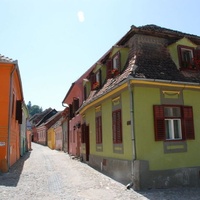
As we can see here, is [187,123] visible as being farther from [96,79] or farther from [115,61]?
[96,79]

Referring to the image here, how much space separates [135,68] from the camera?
9.08 meters

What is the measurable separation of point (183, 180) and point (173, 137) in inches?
62.8

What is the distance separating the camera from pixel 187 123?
939 centimetres

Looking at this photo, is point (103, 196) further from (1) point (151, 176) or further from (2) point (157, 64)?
(2) point (157, 64)

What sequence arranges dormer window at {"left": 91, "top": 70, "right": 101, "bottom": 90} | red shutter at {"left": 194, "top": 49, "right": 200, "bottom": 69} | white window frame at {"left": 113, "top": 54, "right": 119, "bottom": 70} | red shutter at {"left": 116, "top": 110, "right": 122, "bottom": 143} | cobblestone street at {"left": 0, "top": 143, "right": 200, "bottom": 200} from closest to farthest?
cobblestone street at {"left": 0, "top": 143, "right": 200, "bottom": 200}, red shutter at {"left": 116, "top": 110, "right": 122, "bottom": 143}, red shutter at {"left": 194, "top": 49, "right": 200, "bottom": 69}, white window frame at {"left": 113, "top": 54, "right": 119, "bottom": 70}, dormer window at {"left": 91, "top": 70, "right": 101, "bottom": 90}

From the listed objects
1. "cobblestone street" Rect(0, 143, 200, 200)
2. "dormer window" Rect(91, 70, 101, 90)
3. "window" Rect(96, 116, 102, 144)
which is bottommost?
"cobblestone street" Rect(0, 143, 200, 200)

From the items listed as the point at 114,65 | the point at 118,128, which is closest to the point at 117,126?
the point at 118,128

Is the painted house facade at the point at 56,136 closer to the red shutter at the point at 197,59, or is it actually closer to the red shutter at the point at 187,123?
the red shutter at the point at 197,59

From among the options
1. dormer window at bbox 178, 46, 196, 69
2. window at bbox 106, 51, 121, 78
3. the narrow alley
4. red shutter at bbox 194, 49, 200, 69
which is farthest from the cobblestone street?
red shutter at bbox 194, 49, 200, 69

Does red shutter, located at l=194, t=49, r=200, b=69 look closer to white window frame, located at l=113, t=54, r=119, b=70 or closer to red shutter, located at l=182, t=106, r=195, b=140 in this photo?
red shutter, located at l=182, t=106, r=195, b=140

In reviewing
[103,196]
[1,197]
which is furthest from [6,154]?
[103,196]

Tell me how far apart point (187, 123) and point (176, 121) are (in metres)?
0.43

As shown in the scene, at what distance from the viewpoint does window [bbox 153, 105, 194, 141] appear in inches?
352

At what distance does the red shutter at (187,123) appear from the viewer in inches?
366
